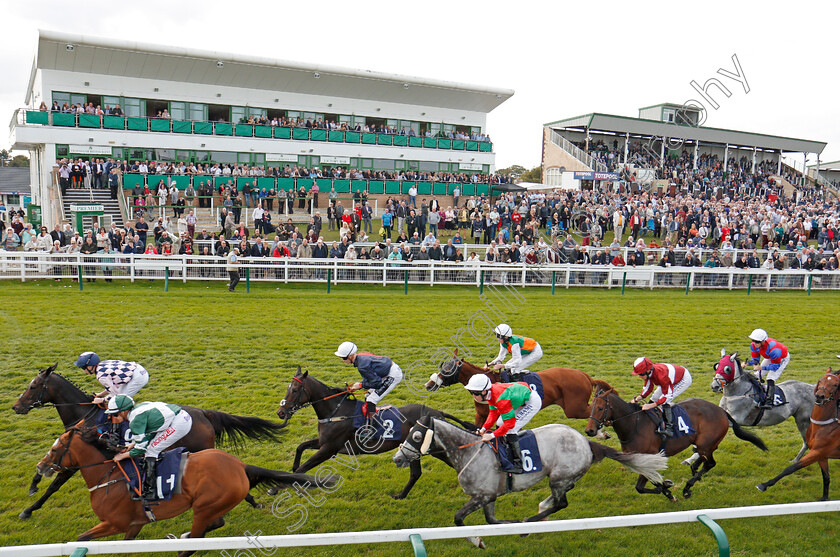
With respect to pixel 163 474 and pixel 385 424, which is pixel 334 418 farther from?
pixel 163 474

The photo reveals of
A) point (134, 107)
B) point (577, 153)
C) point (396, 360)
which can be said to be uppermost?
point (134, 107)

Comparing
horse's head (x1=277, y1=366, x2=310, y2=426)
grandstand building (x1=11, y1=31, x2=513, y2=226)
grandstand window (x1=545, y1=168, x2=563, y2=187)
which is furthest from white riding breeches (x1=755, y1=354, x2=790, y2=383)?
grandstand window (x1=545, y1=168, x2=563, y2=187)

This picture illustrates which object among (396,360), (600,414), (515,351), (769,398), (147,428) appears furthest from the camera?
(396,360)

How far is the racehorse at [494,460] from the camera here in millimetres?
4504

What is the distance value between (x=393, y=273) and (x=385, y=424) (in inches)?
373

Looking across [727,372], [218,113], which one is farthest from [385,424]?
[218,113]

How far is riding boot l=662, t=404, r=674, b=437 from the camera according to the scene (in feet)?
17.4

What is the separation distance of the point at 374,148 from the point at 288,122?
4.08m

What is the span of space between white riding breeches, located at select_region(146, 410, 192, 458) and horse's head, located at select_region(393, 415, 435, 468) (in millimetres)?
1664

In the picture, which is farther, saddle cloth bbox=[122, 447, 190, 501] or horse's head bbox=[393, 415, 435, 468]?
horse's head bbox=[393, 415, 435, 468]

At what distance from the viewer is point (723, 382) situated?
6113 mm

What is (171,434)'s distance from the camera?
4.48 meters

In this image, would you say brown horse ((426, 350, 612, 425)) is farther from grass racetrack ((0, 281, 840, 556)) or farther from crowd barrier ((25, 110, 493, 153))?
crowd barrier ((25, 110, 493, 153))

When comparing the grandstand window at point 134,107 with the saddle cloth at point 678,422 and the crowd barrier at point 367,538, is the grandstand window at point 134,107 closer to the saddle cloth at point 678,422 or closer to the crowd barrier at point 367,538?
the saddle cloth at point 678,422
